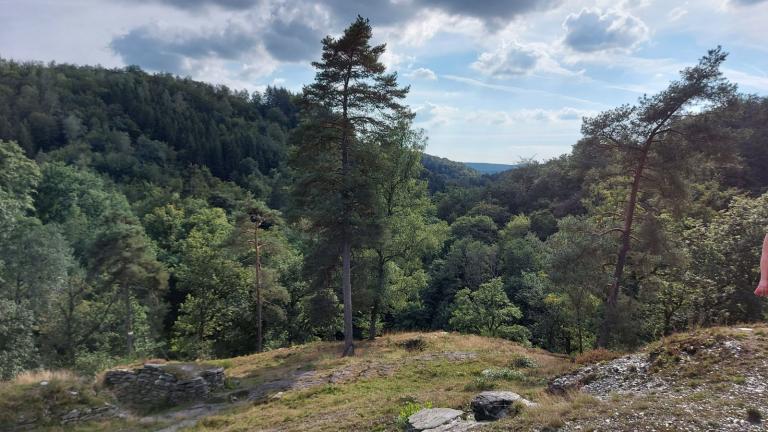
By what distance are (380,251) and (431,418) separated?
11.6 m

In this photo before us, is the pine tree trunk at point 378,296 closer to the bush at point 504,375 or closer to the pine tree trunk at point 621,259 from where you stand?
the bush at point 504,375

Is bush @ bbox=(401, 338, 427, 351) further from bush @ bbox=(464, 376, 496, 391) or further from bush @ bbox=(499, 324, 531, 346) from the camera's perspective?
bush @ bbox=(499, 324, 531, 346)

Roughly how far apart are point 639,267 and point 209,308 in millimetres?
22922

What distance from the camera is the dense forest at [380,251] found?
43.9ft

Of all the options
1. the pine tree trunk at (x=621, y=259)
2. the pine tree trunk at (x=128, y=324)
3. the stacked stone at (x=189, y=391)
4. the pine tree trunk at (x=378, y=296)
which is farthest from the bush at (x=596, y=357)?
the pine tree trunk at (x=128, y=324)

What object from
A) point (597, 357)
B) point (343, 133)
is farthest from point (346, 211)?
point (597, 357)

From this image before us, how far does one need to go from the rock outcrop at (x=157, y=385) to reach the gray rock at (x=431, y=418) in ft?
28.1

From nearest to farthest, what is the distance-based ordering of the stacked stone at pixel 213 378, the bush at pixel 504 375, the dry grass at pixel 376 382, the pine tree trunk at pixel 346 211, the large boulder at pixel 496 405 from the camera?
the large boulder at pixel 496 405, the dry grass at pixel 376 382, the bush at pixel 504 375, the stacked stone at pixel 213 378, the pine tree trunk at pixel 346 211

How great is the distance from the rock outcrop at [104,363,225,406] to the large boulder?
31.3ft

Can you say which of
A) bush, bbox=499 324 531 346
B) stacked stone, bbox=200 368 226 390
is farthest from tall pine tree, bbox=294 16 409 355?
bush, bbox=499 324 531 346

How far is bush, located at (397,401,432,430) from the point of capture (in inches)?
298

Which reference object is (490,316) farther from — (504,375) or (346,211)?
(504,375)

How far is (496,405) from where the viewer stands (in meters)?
7.13

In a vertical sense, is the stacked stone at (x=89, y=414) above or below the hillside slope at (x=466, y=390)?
below
